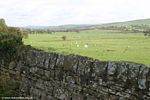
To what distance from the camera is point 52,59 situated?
8852 mm

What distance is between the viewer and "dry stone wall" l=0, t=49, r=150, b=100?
21.9ft

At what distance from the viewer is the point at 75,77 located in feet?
26.6

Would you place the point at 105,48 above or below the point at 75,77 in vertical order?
below

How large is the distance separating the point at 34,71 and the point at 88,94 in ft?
7.34

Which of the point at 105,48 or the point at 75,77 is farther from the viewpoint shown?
the point at 105,48

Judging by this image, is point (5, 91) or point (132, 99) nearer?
point (132, 99)

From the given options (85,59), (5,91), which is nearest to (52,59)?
(85,59)

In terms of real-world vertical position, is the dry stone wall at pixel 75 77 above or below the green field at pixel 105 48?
above

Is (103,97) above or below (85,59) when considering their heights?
below

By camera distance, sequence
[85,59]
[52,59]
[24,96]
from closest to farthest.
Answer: [85,59] → [52,59] → [24,96]

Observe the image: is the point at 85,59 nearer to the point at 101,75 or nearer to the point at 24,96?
the point at 101,75

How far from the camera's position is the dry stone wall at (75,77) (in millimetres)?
6668

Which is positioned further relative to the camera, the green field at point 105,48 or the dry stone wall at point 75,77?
the green field at point 105,48

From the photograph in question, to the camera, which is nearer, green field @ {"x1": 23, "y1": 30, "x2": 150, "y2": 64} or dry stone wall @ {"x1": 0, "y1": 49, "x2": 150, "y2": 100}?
dry stone wall @ {"x1": 0, "y1": 49, "x2": 150, "y2": 100}
